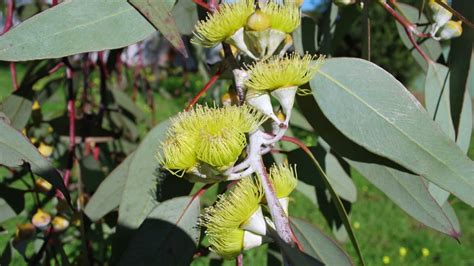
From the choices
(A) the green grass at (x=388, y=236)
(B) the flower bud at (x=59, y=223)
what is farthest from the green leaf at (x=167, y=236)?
(A) the green grass at (x=388, y=236)

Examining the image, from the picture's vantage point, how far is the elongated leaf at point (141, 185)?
0.80 metres

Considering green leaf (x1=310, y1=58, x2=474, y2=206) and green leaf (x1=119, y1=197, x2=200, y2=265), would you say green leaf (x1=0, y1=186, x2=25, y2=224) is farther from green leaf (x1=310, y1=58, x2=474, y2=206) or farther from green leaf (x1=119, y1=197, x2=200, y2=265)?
green leaf (x1=310, y1=58, x2=474, y2=206)

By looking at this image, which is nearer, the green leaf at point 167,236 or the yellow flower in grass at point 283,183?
the yellow flower in grass at point 283,183

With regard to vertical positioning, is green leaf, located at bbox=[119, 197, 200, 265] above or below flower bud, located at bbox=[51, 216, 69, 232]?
above

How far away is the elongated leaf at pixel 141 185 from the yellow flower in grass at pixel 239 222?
0.78 feet

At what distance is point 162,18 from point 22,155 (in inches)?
9.2

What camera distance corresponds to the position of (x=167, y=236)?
2.47 ft

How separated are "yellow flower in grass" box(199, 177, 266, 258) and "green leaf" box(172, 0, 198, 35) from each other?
0.43 m

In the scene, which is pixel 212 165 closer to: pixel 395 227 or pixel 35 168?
pixel 35 168

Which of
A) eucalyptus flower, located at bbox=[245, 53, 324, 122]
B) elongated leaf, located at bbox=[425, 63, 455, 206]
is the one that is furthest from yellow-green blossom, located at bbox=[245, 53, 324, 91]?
elongated leaf, located at bbox=[425, 63, 455, 206]

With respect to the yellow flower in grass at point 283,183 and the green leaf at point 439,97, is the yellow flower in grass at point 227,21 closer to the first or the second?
the yellow flower in grass at point 283,183

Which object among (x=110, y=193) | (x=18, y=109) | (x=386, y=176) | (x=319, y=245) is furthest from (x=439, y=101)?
(x=18, y=109)

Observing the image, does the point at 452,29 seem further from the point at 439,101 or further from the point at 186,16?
the point at 186,16

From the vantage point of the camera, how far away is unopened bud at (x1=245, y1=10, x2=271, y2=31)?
596mm
